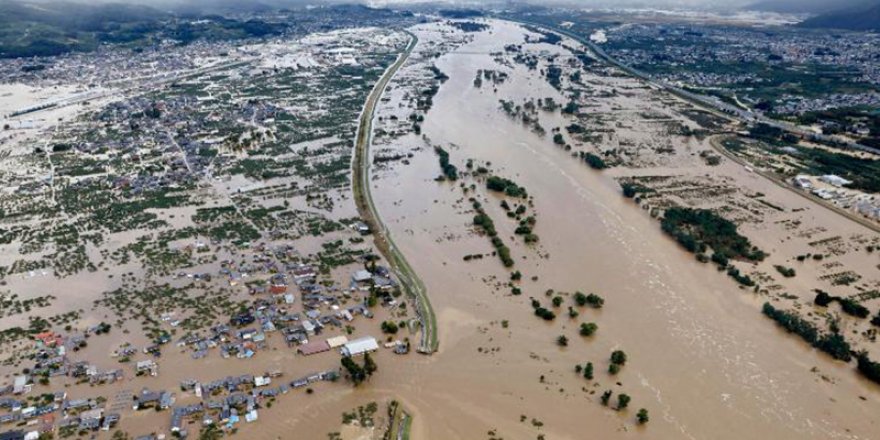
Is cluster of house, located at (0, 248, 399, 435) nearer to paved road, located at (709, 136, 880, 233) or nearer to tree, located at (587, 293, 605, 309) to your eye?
tree, located at (587, 293, 605, 309)

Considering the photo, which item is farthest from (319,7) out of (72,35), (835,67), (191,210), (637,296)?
(637,296)

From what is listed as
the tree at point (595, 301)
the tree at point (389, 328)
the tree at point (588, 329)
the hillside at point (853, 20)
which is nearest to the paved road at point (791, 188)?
the tree at point (595, 301)

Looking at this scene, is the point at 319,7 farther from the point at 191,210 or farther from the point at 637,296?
the point at 637,296

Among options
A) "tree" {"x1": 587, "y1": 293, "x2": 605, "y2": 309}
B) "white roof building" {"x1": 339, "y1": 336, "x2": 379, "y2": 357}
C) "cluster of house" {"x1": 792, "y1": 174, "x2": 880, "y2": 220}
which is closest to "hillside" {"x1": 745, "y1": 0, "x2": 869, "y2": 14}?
"cluster of house" {"x1": 792, "y1": 174, "x2": 880, "y2": 220}

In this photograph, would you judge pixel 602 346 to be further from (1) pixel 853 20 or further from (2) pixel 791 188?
(1) pixel 853 20

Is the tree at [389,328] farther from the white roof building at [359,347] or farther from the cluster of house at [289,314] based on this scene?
the cluster of house at [289,314]

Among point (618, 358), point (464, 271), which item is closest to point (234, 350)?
point (464, 271)

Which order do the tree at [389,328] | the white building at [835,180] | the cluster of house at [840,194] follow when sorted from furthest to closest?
the white building at [835,180] < the cluster of house at [840,194] < the tree at [389,328]
